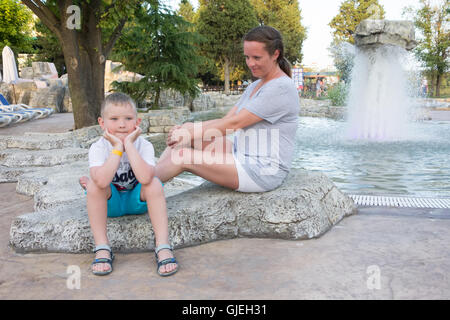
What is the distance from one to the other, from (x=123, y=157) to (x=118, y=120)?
0.84 feet

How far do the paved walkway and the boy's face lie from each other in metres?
0.80

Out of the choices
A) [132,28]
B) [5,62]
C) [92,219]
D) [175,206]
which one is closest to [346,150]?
[175,206]

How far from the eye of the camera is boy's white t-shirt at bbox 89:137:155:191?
8.21 ft

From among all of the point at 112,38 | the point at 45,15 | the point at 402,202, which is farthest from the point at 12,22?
the point at 402,202

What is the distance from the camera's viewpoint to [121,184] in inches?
Answer: 106

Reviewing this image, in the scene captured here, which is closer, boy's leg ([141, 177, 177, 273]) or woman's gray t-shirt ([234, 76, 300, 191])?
boy's leg ([141, 177, 177, 273])

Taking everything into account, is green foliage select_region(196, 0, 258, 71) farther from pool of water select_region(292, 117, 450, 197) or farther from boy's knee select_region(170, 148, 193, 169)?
boy's knee select_region(170, 148, 193, 169)

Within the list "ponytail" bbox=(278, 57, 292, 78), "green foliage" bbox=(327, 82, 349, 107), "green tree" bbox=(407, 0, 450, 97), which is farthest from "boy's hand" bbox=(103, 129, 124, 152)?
"green tree" bbox=(407, 0, 450, 97)

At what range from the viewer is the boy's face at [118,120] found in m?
2.56

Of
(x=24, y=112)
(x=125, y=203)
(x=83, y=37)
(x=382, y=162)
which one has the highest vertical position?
(x=83, y=37)

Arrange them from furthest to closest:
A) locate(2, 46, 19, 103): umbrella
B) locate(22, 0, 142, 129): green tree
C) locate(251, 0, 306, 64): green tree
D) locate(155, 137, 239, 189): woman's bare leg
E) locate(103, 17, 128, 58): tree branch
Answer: locate(251, 0, 306, 64): green tree → locate(2, 46, 19, 103): umbrella → locate(103, 17, 128, 58): tree branch → locate(22, 0, 142, 129): green tree → locate(155, 137, 239, 189): woman's bare leg

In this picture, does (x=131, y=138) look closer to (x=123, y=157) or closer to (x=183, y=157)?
(x=123, y=157)

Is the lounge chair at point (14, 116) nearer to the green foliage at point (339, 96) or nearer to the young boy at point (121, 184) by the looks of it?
the young boy at point (121, 184)
